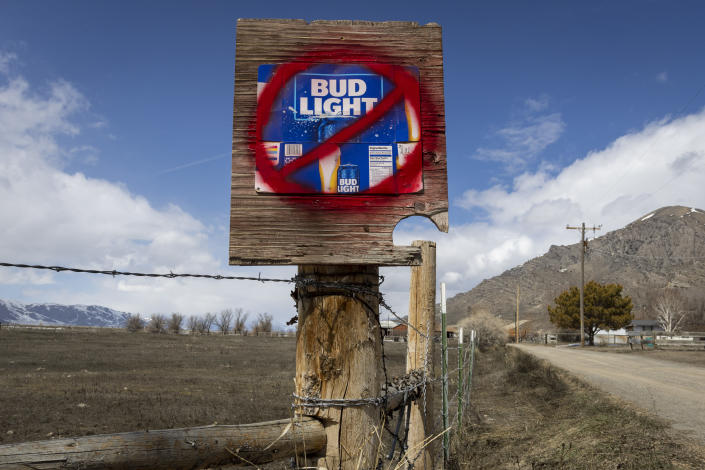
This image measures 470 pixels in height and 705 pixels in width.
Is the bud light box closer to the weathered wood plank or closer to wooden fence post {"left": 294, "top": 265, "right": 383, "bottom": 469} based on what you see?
wooden fence post {"left": 294, "top": 265, "right": 383, "bottom": 469}

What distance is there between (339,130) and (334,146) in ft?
0.24

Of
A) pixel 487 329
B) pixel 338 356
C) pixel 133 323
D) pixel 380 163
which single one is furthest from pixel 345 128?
pixel 133 323

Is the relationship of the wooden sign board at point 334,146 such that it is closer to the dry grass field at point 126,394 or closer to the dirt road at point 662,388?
the dirt road at point 662,388

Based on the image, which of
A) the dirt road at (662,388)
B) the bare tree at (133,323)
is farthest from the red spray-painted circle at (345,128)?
the bare tree at (133,323)

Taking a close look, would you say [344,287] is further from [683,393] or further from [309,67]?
[683,393]

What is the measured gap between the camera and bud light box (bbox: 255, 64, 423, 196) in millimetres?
2006

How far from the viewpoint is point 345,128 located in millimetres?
2033

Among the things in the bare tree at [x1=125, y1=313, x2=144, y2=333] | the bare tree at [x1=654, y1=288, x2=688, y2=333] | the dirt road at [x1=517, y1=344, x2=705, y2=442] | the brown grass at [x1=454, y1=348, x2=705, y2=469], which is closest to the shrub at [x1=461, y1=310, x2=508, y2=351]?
the dirt road at [x1=517, y1=344, x2=705, y2=442]

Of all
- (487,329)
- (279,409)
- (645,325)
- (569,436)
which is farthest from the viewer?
(645,325)

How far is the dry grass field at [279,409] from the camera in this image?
630 cm

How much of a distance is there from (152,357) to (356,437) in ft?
81.1

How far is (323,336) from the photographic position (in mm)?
2078

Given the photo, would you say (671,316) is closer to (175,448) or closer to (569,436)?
(569,436)

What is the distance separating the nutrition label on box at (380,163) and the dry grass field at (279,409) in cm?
526
